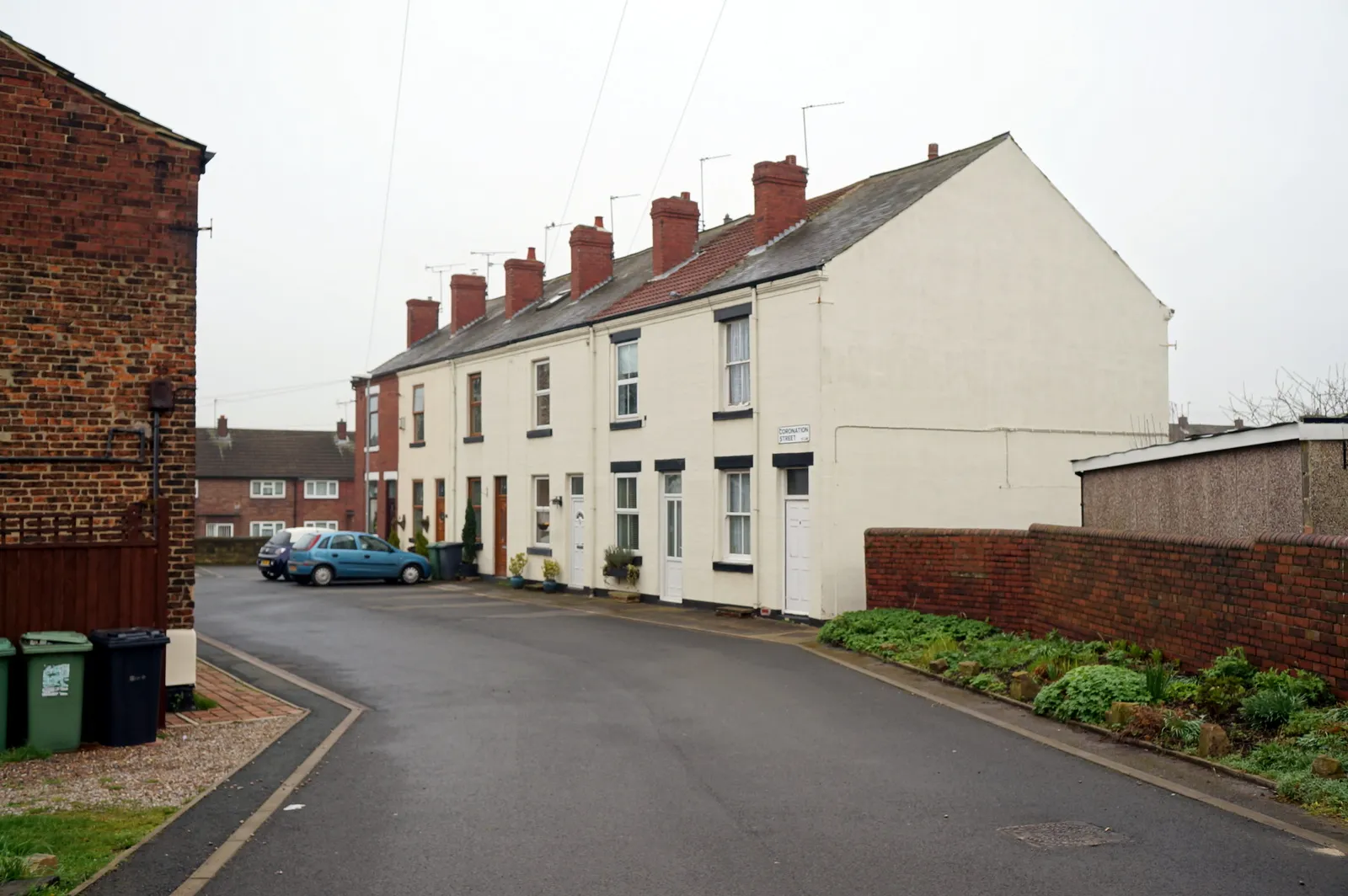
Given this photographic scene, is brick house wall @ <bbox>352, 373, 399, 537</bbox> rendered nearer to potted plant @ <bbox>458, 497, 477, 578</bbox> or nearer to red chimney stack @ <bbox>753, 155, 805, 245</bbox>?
potted plant @ <bbox>458, 497, 477, 578</bbox>

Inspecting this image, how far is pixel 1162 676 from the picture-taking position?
1127cm

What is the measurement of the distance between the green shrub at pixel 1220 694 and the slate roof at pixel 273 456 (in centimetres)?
5765

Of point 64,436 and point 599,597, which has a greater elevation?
point 64,436

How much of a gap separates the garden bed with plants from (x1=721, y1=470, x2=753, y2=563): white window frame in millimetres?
6757

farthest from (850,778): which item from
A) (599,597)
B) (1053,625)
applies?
(599,597)

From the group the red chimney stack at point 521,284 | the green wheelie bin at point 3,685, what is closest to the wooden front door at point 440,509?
the red chimney stack at point 521,284

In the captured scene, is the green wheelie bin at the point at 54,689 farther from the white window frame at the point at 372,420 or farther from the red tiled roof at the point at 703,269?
the white window frame at the point at 372,420

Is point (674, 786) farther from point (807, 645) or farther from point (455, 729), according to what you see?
point (807, 645)

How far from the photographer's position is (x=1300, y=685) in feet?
32.4

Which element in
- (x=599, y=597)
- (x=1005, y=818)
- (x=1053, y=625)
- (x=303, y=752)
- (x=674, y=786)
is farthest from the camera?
(x=599, y=597)

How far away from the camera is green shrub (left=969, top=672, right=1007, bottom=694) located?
1331 centimetres

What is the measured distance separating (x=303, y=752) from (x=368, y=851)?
3.38m

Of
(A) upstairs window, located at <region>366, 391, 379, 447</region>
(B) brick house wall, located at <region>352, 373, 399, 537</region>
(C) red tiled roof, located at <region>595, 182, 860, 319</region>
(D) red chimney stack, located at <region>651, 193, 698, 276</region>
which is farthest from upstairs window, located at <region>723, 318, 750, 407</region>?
(A) upstairs window, located at <region>366, 391, 379, 447</region>

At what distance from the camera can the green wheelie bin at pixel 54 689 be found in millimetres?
10133
